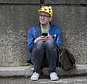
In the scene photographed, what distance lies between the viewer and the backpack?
596cm

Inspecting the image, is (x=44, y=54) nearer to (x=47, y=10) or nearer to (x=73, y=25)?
(x=47, y=10)

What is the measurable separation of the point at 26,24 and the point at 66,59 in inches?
41.8

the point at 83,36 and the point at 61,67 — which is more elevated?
the point at 83,36

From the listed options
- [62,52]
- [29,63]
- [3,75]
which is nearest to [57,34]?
[62,52]

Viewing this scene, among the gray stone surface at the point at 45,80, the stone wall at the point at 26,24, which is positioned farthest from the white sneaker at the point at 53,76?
the stone wall at the point at 26,24

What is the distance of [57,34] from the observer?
20.3 ft

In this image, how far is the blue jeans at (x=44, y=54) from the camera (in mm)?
5879

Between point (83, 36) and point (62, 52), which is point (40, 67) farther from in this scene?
point (83, 36)

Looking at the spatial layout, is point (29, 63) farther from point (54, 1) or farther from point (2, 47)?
point (54, 1)

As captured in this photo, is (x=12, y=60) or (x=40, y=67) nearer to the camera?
(x=40, y=67)

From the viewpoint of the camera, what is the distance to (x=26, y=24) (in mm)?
6453

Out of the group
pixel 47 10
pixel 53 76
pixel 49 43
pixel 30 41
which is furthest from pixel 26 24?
pixel 53 76

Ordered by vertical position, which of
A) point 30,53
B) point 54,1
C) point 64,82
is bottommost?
point 64,82

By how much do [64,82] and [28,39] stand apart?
100 cm
